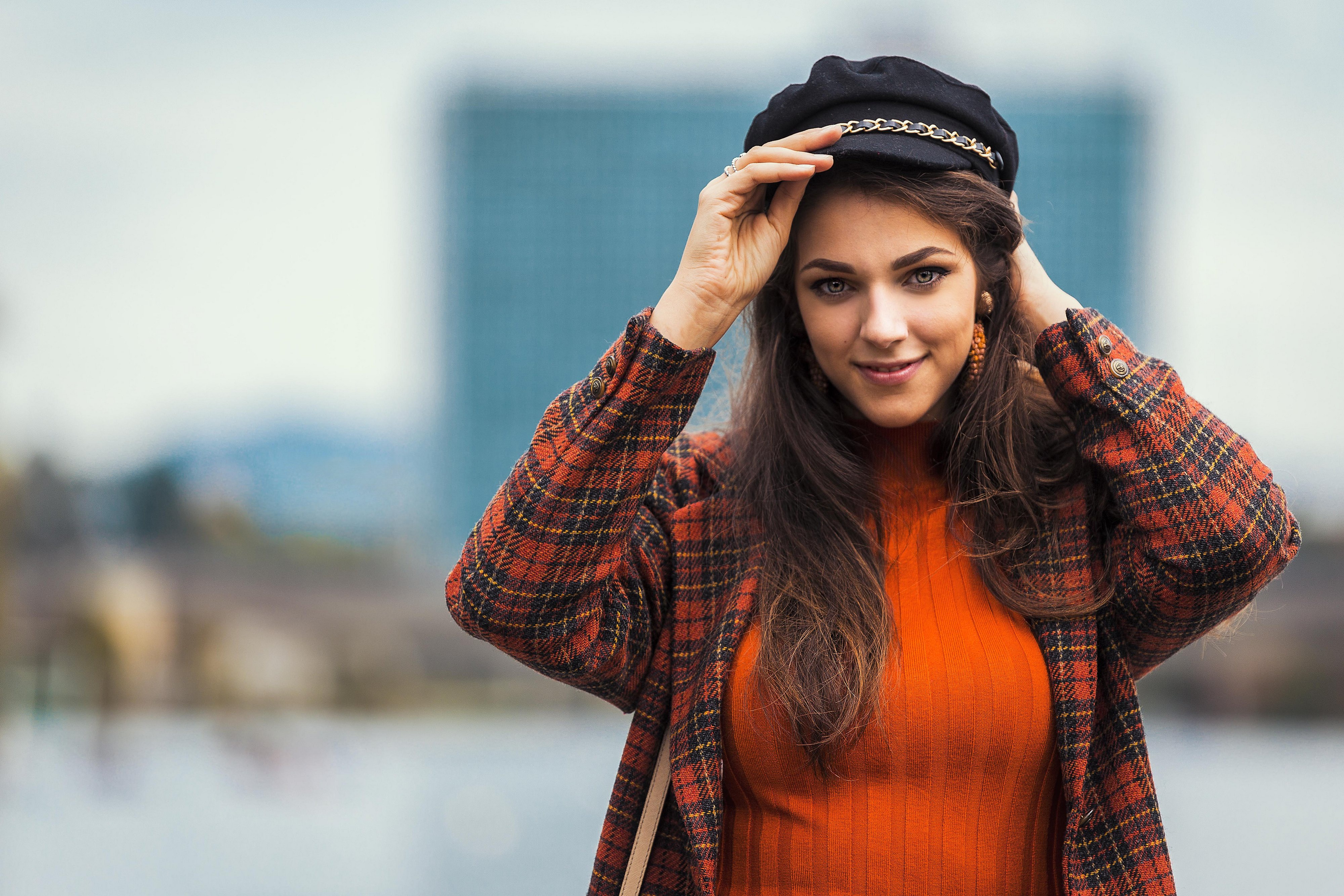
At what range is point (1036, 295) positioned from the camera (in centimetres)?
160

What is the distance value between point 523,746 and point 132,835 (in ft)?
17.2

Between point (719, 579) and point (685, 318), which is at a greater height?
point (685, 318)

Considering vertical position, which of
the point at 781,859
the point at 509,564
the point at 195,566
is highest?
the point at 509,564

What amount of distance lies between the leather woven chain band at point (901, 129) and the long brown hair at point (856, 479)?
0.04 metres

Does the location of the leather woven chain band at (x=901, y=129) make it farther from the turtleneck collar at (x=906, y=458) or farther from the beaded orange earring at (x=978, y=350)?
the turtleneck collar at (x=906, y=458)

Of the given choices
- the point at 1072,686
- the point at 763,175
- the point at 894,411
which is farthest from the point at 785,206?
the point at 1072,686

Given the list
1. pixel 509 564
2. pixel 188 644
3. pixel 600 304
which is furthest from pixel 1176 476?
pixel 600 304

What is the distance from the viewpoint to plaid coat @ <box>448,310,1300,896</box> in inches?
55.6

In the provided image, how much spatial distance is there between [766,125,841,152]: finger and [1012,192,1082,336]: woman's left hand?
0.97 ft

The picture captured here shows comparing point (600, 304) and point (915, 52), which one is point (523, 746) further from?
point (915, 52)

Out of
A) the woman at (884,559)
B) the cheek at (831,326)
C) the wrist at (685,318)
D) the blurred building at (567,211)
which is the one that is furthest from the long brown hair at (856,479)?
the blurred building at (567,211)

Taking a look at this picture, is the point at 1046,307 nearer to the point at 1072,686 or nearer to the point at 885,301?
the point at 885,301

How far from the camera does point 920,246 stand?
4.84 feet

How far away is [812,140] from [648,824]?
0.91 metres
